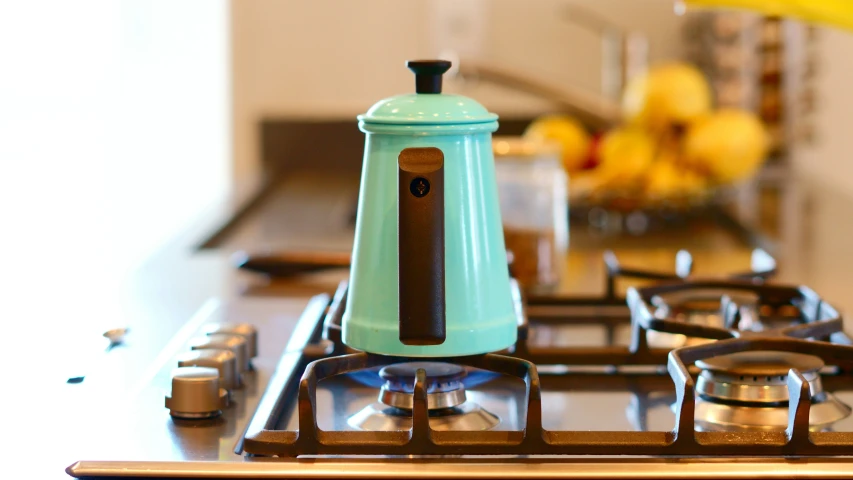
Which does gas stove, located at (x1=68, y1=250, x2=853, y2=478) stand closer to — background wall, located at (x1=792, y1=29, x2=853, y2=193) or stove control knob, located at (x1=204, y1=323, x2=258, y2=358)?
stove control knob, located at (x1=204, y1=323, x2=258, y2=358)

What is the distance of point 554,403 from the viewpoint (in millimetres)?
665

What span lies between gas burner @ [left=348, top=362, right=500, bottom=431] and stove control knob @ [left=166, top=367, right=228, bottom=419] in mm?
80

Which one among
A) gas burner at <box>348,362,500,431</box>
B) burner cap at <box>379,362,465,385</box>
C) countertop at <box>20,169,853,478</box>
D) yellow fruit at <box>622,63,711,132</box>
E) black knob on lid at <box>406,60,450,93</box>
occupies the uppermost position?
black knob on lid at <box>406,60,450,93</box>

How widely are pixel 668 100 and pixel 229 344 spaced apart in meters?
0.92

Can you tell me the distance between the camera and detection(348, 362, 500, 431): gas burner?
1.93 feet

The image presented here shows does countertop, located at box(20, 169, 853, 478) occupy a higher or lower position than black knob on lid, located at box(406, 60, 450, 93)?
lower

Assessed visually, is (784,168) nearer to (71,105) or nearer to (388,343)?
(388,343)

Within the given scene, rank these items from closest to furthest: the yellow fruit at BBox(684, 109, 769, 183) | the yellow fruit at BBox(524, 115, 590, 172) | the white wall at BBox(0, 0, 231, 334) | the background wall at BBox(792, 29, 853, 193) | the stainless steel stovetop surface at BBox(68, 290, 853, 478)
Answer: the stainless steel stovetop surface at BBox(68, 290, 853, 478), the yellow fruit at BBox(684, 109, 769, 183), the yellow fruit at BBox(524, 115, 590, 172), the background wall at BBox(792, 29, 853, 193), the white wall at BBox(0, 0, 231, 334)

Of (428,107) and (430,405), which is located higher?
(428,107)

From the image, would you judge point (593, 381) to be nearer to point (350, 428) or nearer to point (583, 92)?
point (350, 428)

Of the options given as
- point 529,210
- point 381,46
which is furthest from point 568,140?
point 381,46

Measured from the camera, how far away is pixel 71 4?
4.20m

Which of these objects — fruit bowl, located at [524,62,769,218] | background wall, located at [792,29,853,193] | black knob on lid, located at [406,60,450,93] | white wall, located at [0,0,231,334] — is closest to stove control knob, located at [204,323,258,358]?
black knob on lid, located at [406,60,450,93]

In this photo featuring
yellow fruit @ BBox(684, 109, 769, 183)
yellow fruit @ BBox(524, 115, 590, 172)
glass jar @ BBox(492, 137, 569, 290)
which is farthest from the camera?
yellow fruit @ BBox(524, 115, 590, 172)
